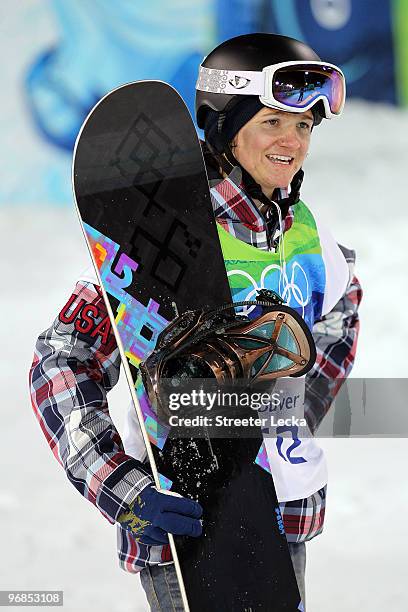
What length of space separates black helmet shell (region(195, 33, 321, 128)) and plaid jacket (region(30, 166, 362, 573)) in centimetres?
15

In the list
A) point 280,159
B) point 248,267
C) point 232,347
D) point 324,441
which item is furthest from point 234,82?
point 324,441

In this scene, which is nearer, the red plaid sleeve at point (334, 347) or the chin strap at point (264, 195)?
the chin strap at point (264, 195)

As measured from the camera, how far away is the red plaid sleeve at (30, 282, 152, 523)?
1.64m

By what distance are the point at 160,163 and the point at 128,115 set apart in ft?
0.35

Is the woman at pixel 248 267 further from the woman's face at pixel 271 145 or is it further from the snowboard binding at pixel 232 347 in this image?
the snowboard binding at pixel 232 347

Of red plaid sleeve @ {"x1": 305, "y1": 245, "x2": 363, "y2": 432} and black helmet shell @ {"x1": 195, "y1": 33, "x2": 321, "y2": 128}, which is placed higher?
black helmet shell @ {"x1": 195, "y1": 33, "x2": 321, "y2": 128}

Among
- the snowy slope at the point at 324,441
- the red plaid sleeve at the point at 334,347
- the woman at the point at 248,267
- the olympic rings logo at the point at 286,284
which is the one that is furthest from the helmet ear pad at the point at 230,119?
the snowy slope at the point at 324,441

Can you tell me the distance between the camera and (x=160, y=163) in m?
1.83

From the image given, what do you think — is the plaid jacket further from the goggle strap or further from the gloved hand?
the goggle strap

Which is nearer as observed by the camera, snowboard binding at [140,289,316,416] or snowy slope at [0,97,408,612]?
snowboard binding at [140,289,316,416]

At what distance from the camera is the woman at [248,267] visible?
1.66 metres

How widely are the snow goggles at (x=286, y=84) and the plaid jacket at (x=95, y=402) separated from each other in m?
0.16

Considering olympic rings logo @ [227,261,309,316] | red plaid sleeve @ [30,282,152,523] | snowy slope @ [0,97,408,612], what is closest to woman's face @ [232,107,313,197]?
olympic rings logo @ [227,261,309,316]

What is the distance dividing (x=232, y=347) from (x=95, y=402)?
251mm
